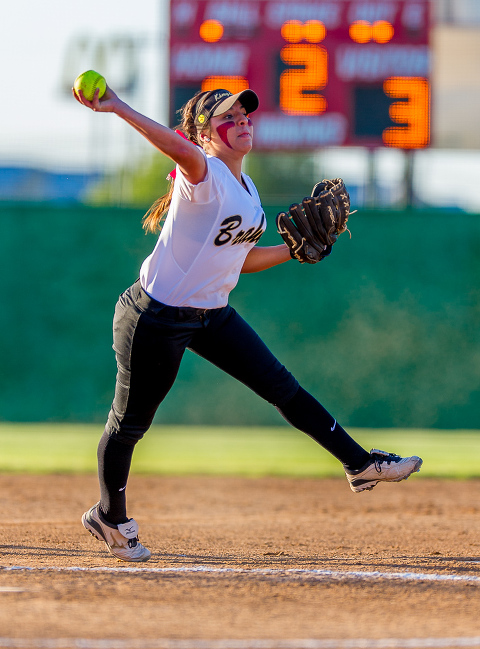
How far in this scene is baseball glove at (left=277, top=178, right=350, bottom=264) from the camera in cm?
368

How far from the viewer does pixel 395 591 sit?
10.0 feet

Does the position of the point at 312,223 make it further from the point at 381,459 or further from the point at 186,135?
the point at 381,459

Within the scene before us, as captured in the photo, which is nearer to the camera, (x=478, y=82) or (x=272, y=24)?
(x=272, y=24)

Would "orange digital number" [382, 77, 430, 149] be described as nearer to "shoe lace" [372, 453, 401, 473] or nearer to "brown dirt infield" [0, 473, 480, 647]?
"brown dirt infield" [0, 473, 480, 647]

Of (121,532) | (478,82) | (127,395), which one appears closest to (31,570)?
(121,532)

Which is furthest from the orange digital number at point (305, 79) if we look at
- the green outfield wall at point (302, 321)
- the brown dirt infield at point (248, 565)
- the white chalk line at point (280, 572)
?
the white chalk line at point (280, 572)

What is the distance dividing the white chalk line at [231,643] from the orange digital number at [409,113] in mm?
7137

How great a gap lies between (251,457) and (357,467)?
419 cm

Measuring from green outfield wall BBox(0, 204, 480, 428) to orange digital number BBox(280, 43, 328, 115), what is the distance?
110 centimetres

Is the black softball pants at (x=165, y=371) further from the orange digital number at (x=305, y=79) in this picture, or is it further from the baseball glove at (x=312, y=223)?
the orange digital number at (x=305, y=79)

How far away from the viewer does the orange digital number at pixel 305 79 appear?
9117 millimetres

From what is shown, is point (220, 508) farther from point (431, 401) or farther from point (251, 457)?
point (431, 401)

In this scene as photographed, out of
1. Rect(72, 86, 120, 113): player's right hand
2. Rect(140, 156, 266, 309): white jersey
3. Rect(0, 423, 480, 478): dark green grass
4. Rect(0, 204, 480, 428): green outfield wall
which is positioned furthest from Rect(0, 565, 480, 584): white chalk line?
Rect(0, 204, 480, 428): green outfield wall

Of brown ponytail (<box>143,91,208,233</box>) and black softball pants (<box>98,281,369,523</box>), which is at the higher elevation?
brown ponytail (<box>143,91,208,233</box>)
